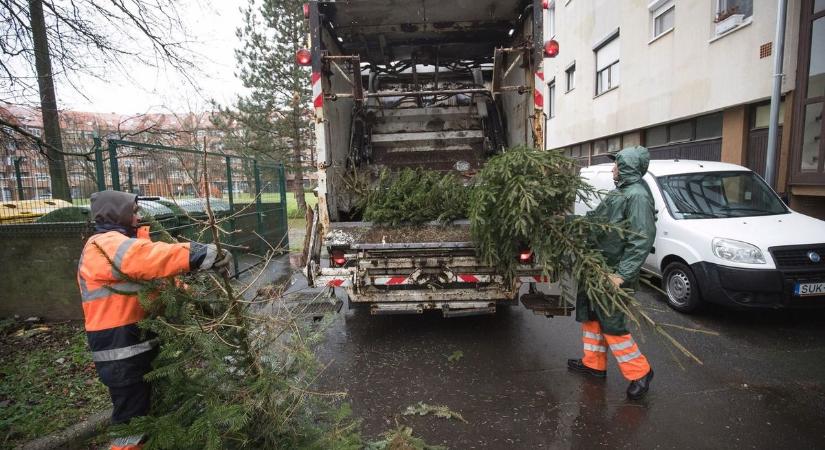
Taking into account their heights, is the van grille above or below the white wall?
below

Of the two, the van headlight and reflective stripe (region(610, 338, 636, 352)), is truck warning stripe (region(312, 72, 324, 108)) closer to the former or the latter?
reflective stripe (region(610, 338, 636, 352))

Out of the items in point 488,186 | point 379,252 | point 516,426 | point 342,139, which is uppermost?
point 342,139

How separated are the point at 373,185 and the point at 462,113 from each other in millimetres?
1818

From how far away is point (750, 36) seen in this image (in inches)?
297

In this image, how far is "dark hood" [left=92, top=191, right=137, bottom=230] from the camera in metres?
2.04

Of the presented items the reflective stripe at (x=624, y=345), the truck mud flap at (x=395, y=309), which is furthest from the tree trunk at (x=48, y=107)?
the reflective stripe at (x=624, y=345)

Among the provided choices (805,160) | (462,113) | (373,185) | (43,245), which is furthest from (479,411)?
(805,160)

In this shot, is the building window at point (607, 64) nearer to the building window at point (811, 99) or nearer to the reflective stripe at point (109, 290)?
Answer: the building window at point (811, 99)

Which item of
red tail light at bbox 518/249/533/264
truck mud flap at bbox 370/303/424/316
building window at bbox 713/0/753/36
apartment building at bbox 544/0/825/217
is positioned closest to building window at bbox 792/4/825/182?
apartment building at bbox 544/0/825/217

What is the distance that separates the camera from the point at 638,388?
9.80 feet

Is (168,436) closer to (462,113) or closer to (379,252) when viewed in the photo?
(379,252)

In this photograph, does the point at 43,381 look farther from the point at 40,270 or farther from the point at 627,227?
the point at 627,227

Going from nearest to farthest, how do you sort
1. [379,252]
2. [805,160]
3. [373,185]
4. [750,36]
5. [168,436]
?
1. [168,436]
2. [379,252]
3. [373,185]
4. [805,160]
5. [750,36]

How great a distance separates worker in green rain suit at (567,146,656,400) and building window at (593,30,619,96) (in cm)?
1043
